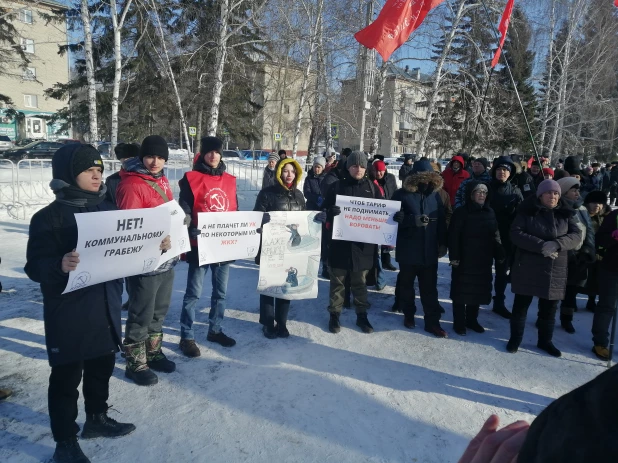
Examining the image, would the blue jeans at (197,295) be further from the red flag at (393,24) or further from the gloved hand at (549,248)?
the red flag at (393,24)

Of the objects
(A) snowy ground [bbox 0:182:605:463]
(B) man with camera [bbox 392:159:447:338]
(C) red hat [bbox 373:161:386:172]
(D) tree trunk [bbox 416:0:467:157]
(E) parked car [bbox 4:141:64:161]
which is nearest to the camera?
(A) snowy ground [bbox 0:182:605:463]

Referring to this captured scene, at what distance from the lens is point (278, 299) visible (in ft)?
15.5

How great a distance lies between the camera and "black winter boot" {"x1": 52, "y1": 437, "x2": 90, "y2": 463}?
2580mm

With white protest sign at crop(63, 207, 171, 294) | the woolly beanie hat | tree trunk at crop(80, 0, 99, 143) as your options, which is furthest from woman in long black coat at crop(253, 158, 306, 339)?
tree trunk at crop(80, 0, 99, 143)

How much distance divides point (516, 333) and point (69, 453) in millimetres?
4236

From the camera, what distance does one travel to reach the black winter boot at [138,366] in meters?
3.56

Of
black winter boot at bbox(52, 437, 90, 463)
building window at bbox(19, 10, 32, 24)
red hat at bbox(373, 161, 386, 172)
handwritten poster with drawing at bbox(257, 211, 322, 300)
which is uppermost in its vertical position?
building window at bbox(19, 10, 32, 24)

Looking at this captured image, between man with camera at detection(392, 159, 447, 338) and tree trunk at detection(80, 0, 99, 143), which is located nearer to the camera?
man with camera at detection(392, 159, 447, 338)

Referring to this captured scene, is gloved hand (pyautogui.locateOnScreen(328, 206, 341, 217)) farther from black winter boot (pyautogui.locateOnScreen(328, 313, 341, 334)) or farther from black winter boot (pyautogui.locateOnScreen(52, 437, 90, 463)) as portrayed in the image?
black winter boot (pyautogui.locateOnScreen(52, 437, 90, 463))

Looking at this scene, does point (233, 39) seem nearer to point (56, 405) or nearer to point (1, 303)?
point (1, 303)

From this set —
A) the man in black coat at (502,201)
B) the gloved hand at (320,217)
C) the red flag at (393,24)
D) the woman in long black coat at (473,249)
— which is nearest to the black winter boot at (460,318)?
the woman in long black coat at (473,249)

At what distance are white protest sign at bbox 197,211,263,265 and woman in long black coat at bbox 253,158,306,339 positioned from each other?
0.31 metres

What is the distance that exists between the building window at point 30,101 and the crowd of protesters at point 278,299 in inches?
2116

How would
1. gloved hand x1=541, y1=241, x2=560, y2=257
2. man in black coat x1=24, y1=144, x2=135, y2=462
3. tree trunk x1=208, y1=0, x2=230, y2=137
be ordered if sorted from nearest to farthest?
man in black coat x1=24, y1=144, x2=135, y2=462
gloved hand x1=541, y1=241, x2=560, y2=257
tree trunk x1=208, y1=0, x2=230, y2=137
